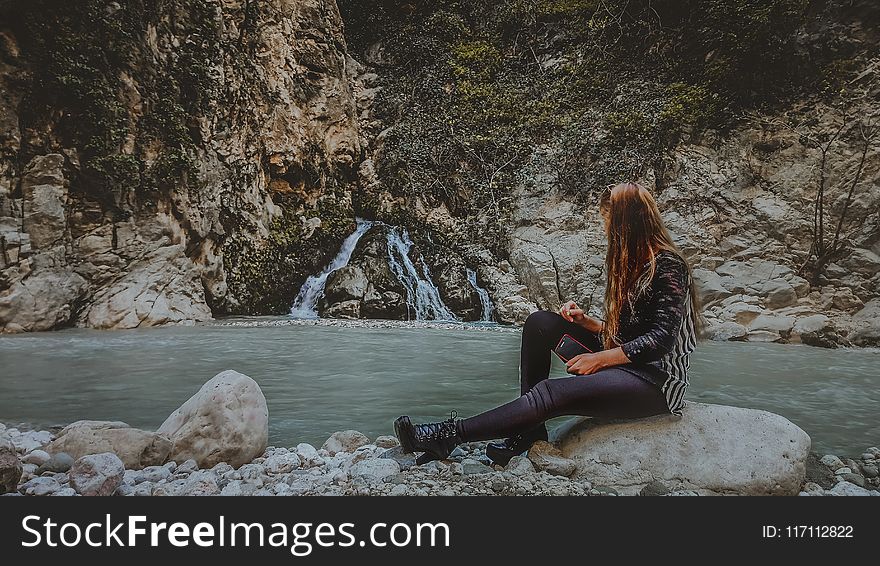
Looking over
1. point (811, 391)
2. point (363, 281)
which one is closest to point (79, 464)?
point (811, 391)

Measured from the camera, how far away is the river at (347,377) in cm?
183

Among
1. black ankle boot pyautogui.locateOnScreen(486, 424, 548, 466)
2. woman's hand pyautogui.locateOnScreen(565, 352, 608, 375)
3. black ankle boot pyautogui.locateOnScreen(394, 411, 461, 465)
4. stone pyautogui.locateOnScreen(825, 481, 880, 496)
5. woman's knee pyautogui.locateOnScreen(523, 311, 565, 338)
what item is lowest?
stone pyautogui.locateOnScreen(825, 481, 880, 496)

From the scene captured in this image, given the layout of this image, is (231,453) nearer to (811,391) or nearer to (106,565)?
(106,565)

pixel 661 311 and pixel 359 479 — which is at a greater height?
pixel 661 311

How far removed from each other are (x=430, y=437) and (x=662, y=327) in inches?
22.6

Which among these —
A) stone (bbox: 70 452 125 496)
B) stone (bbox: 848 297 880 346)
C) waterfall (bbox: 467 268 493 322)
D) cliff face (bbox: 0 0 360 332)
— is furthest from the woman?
cliff face (bbox: 0 0 360 332)

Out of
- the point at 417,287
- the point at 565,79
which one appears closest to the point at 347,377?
the point at 417,287

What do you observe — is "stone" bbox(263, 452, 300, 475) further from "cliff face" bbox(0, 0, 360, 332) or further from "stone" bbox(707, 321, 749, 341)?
"stone" bbox(707, 321, 749, 341)

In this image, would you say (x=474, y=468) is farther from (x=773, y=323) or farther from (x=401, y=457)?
(x=773, y=323)

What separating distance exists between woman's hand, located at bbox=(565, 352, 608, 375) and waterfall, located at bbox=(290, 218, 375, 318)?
13.6 ft

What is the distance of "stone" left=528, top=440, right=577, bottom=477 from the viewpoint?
47.0 inches

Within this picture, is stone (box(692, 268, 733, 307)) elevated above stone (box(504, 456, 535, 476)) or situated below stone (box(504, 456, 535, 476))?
above

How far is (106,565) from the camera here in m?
1.12

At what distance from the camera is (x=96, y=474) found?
1.13m
